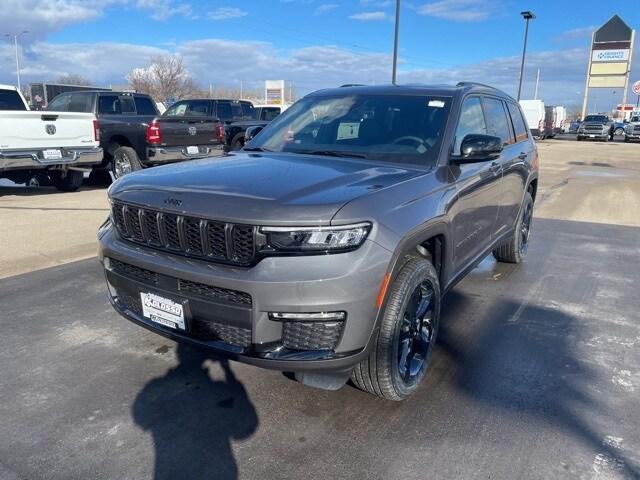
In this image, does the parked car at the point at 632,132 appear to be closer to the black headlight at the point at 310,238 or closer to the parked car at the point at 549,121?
the parked car at the point at 549,121

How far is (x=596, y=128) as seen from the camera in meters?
39.5

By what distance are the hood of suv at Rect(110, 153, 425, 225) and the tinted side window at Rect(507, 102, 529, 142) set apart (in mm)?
2675

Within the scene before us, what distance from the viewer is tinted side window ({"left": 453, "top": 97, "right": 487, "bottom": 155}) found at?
12.1ft

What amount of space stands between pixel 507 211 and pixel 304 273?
3.26 m

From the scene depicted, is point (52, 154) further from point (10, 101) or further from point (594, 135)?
point (594, 135)

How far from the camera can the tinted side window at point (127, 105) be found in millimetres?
11430

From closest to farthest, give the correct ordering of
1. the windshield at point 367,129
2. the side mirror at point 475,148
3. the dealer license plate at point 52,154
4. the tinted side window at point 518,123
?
the side mirror at point 475,148, the windshield at point 367,129, the tinted side window at point 518,123, the dealer license plate at point 52,154

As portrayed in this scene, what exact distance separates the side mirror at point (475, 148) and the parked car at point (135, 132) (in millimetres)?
8282

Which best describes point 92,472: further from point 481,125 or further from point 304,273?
point 481,125

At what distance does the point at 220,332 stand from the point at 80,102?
10.3 meters

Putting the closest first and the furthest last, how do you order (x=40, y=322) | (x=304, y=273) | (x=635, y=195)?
(x=304, y=273), (x=40, y=322), (x=635, y=195)

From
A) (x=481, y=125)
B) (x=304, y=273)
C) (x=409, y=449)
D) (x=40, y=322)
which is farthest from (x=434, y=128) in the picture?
(x=40, y=322)

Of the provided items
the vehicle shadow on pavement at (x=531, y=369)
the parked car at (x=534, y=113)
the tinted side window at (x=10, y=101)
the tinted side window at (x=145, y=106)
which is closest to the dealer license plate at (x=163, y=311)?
the vehicle shadow on pavement at (x=531, y=369)

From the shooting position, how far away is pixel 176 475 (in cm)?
246
